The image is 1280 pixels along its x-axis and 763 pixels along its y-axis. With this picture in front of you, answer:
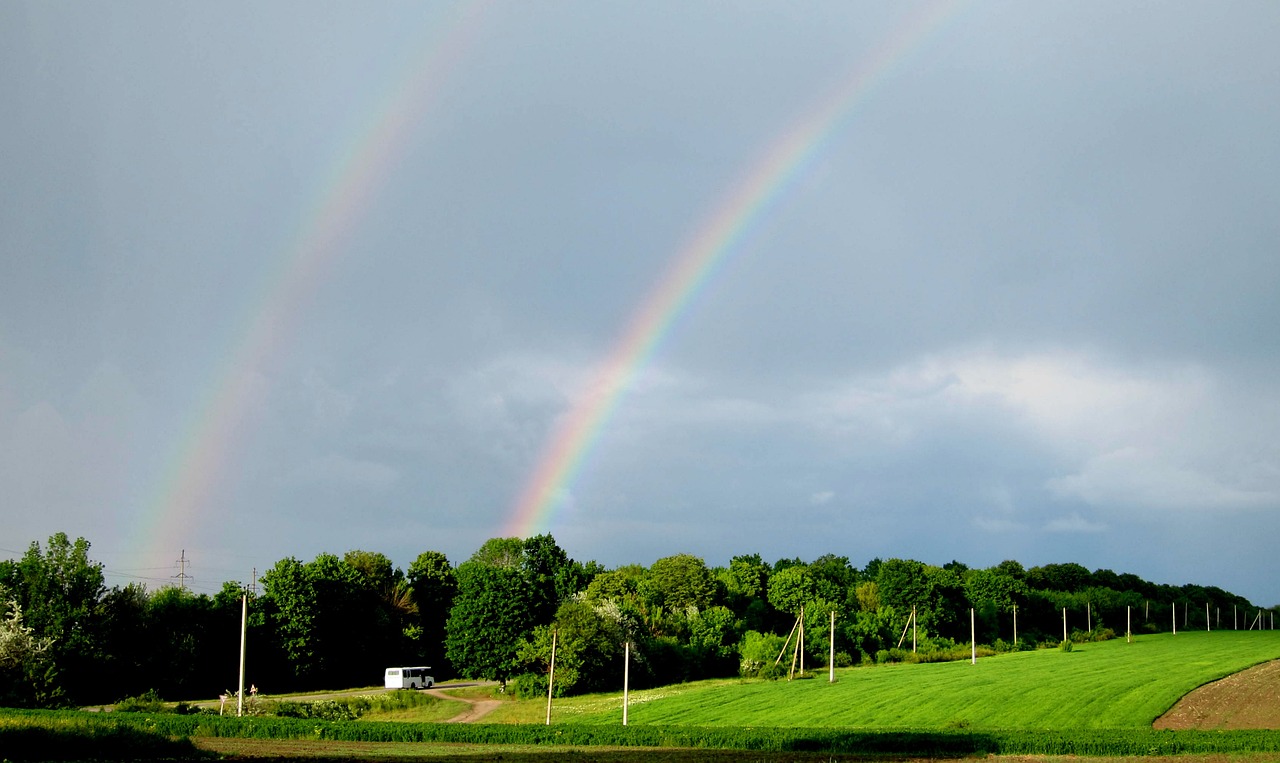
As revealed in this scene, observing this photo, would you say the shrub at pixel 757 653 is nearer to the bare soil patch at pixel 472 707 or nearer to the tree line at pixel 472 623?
the tree line at pixel 472 623

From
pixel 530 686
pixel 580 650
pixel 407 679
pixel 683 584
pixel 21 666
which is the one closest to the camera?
pixel 21 666

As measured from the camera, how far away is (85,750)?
40875 millimetres

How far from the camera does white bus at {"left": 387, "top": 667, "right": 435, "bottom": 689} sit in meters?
93.6

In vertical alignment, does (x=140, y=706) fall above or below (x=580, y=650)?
below

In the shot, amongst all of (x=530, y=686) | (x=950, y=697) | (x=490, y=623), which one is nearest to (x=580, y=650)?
(x=530, y=686)

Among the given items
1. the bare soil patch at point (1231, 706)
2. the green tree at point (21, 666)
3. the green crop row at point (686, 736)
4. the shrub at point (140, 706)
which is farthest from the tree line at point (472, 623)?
the bare soil patch at point (1231, 706)

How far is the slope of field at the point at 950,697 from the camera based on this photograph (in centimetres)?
6681

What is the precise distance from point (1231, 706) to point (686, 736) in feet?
126

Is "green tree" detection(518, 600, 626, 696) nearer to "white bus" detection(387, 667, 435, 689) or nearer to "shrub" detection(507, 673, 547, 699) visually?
"shrub" detection(507, 673, 547, 699)

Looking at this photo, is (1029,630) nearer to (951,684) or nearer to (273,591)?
(951,684)

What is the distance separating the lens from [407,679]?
3711 inches

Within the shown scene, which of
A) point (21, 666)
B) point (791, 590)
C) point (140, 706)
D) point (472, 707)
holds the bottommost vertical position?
point (472, 707)

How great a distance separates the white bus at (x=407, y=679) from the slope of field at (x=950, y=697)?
19435mm

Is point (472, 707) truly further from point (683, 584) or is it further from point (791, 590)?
point (791, 590)
